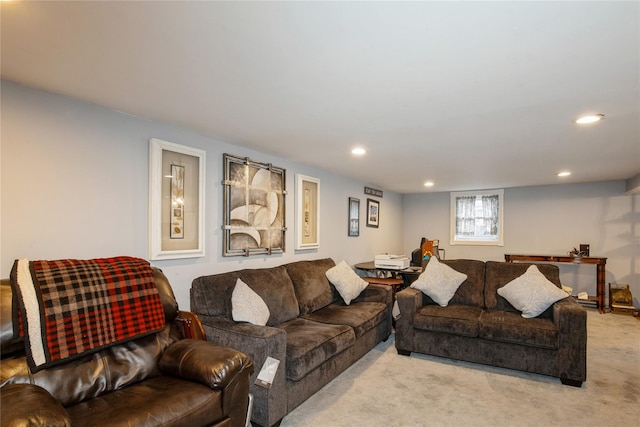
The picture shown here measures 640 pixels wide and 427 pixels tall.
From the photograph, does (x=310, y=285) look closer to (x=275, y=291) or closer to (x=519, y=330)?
(x=275, y=291)

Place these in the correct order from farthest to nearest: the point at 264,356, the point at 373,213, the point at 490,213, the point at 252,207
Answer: the point at 490,213
the point at 373,213
the point at 252,207
the point at 264,356

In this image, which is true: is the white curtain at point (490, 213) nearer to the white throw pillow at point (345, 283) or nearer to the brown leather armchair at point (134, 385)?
the white throw pillow at point (345, 283)

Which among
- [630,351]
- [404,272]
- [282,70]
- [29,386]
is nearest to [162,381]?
[29,386]

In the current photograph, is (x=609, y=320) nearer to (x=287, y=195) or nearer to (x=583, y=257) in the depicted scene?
(x=583, y=257)

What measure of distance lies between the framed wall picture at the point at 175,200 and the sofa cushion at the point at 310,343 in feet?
3.54

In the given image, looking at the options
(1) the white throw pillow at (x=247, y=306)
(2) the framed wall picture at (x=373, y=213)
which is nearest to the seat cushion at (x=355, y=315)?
(1) the white throw pillow at (x=247, y=306)

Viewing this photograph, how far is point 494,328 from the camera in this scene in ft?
10.4

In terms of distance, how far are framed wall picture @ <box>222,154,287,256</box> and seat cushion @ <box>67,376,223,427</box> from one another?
1546 mm

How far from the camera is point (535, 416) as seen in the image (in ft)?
7.84

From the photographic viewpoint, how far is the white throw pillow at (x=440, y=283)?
376 cm

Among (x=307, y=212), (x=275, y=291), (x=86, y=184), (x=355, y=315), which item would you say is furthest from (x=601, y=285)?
(x=86, y=184)

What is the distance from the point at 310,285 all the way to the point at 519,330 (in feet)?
6.57

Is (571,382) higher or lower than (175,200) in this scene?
lower

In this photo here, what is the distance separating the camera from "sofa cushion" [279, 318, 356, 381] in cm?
238
